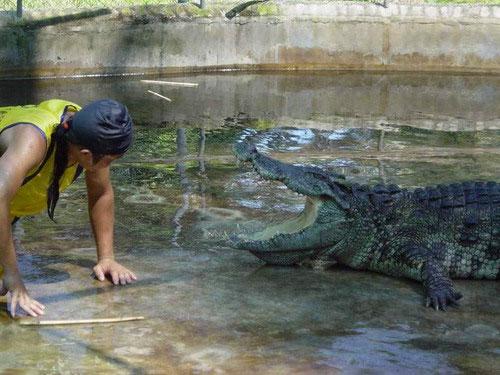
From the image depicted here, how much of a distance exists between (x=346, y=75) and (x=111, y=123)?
9051mm

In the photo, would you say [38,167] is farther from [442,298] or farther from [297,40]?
[297,40]

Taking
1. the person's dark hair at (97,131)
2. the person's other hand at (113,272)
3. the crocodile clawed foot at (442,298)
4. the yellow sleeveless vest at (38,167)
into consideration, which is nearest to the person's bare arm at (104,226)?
the person's other hand at (113,272)

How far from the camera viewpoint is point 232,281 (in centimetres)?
446

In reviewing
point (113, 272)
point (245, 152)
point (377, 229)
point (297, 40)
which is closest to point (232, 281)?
point (113, 272)

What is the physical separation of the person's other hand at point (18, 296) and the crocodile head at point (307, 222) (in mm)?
1212

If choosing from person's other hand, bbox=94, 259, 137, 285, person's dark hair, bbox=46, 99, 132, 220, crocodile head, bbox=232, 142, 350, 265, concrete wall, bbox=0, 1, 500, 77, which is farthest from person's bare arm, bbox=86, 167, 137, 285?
concrete wall, bbox=0, 1, 500, 77

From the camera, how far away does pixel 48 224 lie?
5.34 metres

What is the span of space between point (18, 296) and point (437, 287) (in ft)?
6.48

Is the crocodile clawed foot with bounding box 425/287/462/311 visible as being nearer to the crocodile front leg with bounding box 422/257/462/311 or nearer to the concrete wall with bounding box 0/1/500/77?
the crocodile front leg with bounding box 422/257/462/311

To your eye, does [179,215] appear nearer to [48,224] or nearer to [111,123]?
[48,224]

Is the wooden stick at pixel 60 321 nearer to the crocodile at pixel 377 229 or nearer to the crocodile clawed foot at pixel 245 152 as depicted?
the crocodile at pixel 377 229

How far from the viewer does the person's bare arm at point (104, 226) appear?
4.32 meters

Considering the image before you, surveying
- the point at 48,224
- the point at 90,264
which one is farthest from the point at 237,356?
the point at 48,224

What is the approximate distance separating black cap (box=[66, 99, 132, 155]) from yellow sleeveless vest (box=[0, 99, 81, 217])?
0.42ft
